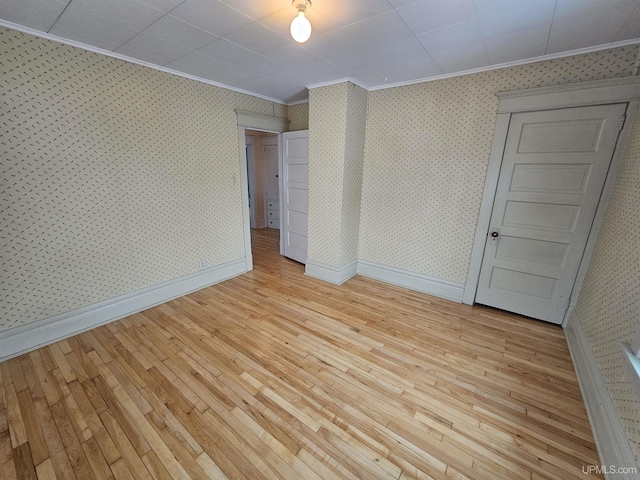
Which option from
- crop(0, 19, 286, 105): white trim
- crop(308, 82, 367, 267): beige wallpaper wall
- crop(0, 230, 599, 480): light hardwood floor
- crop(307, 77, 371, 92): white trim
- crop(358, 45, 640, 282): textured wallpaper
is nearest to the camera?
crop(0, 230, 599, 480): light hardwood floor

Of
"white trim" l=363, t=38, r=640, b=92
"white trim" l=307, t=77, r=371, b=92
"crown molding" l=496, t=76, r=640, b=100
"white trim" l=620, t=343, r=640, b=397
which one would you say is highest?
"white trim" l=307, t=77, r=371, b=92

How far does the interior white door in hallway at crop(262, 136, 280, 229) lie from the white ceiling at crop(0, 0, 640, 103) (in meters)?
3.54

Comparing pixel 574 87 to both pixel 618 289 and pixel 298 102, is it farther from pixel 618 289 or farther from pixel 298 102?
pixel 298 102

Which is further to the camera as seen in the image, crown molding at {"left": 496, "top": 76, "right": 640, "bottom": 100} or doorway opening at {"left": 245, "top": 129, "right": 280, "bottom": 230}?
doorway opening at {"left": 245, "top": 129, "right": 280, "bottom": 230}

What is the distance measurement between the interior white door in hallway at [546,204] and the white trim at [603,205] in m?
0.03

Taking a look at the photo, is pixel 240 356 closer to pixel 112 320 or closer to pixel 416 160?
pixel 112 320

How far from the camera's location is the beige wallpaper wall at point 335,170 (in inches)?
125

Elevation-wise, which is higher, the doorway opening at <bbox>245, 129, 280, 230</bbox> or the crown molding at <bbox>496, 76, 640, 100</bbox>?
the crown molding at <bbox>496, 76, 640, 100</bbox>

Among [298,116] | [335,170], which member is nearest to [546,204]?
[335,170]

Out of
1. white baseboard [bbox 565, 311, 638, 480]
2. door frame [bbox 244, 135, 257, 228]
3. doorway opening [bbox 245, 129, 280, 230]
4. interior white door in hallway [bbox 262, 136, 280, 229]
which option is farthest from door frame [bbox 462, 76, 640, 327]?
door frame [bbox 244, 135, 257, 228]

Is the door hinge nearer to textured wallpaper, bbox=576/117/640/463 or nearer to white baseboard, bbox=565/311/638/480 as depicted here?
textured wallpaper, bbox=576/117/640/463

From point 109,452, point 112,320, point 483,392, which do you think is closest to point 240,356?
point 109,452

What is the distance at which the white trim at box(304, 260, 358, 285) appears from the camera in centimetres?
360

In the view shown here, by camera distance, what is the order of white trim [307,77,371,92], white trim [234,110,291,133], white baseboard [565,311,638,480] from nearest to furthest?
white baseboard [565,311,638,480] < white trim [307,77,371,92] < white trim [234,110,291,133]
